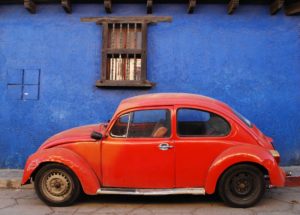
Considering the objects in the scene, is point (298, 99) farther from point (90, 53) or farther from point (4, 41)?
point (4, 41)

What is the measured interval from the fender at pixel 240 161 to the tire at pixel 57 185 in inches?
77.6

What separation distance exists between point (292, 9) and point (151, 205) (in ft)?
16.5

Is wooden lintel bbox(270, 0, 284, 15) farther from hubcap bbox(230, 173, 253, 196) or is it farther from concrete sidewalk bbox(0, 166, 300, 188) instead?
hubcap bbox(230, 173, 253, 196)

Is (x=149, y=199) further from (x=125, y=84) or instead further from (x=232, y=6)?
(x=232, y=6)

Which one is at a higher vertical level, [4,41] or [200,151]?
[4,41]

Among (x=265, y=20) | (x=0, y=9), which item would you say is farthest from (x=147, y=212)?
(x=0, y=9)

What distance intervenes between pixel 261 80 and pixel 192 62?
1.48 meters

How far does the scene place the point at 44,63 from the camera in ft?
28.6

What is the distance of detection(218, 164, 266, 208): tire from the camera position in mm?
5902

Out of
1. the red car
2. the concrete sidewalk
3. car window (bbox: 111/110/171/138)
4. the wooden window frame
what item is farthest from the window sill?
the concrete sidewalk

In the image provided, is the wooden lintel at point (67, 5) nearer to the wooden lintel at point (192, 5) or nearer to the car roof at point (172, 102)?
the wooden lintel at point (192, 5)

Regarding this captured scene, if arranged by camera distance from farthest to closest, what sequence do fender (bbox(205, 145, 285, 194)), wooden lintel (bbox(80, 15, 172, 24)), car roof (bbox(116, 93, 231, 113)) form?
wooden lintel (bbox(80, 15, 172, 24)) → car roof (bbox(116, 93, 231, 113)) → fender (bbox(205, 145, 285, 194))

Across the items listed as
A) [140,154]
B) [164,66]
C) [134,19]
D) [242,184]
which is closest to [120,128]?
[140,154]

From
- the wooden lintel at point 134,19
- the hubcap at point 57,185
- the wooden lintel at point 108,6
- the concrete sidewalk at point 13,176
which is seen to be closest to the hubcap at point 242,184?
the concrete sidewalk at point 13,176
